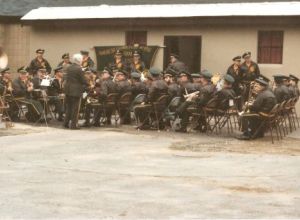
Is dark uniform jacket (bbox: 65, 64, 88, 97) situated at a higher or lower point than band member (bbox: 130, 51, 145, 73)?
lower

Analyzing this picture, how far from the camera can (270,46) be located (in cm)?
2267

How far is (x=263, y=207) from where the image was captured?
29.4 feet

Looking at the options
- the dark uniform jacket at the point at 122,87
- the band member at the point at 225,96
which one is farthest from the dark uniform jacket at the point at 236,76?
the band member at the point at 225,96

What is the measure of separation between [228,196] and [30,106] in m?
10.3

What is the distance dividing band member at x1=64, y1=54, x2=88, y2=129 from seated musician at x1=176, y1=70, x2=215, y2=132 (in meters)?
2.50

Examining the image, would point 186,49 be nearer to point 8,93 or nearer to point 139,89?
point 139,89

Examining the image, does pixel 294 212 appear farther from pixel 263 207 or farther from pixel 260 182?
pixel 260 182

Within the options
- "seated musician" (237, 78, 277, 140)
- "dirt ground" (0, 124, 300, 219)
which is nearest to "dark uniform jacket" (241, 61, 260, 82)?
"dirt ground" (0, 124, 300, 219)

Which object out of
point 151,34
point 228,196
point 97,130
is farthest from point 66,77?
point 228,196

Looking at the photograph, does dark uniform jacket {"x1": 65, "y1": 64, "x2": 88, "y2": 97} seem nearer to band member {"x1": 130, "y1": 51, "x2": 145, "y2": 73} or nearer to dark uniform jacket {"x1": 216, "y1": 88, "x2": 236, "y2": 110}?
dark uniform jacket {"x1": 216, "y1": 88, "x2": 236, "y2": 110}

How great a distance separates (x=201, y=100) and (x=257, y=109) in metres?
1.50

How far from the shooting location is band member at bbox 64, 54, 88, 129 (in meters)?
17.7

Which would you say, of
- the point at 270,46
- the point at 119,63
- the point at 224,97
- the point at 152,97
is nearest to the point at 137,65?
the point at 119,63

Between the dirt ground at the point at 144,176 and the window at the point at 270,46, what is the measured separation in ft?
20.6
